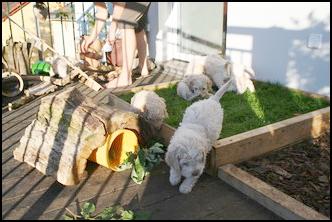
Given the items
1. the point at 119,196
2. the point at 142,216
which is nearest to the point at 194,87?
the point at 119,196

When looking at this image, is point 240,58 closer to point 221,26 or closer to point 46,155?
point 221,26

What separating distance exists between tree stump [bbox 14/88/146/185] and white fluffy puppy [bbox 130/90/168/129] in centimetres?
31

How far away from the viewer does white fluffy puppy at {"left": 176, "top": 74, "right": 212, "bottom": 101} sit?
4281mm

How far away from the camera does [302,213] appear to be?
7.50ft

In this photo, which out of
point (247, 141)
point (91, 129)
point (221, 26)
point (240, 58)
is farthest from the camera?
point (221, 26)

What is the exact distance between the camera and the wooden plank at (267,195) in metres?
2.30

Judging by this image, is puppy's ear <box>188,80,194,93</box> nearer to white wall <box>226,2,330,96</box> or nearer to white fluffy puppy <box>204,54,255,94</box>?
white fluffy puppy <box>204,54,255,94</box>

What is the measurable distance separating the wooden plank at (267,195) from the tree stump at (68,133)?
0.89 m

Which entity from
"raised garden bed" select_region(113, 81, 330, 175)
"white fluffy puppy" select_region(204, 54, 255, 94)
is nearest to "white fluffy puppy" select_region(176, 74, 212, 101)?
"raised garden bed" select_region(113, 81, 330, 175)

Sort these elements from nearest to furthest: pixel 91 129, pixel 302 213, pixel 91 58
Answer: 1. pixel 302 213
2. pixel 91 129
3. pixel 91 58

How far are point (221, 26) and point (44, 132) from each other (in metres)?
3.76

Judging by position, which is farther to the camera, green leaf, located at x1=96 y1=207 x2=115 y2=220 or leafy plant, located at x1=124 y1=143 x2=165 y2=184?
leafy plant, located at x1=124 y1=143 x2=165 y2=184

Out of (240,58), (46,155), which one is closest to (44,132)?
(46,155)

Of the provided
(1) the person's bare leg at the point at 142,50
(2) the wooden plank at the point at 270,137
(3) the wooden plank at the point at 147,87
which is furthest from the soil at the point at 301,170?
(1) the person's bare leg at the point at 142,50
